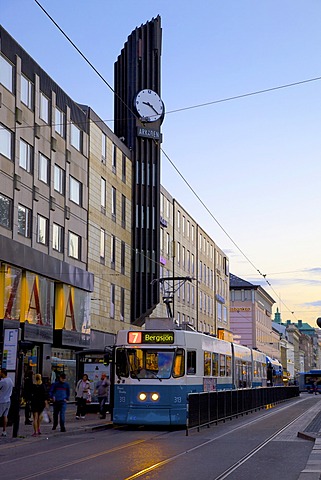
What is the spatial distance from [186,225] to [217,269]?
17339mm

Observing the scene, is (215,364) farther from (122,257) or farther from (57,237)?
(122,257)

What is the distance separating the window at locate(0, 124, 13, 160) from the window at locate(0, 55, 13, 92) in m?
1.90

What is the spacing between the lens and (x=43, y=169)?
4134 centimetres

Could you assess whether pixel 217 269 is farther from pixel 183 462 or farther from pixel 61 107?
pixel 183 462

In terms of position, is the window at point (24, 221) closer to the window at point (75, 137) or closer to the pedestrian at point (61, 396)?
the window at point (75, 137)

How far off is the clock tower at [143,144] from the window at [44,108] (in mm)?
14901

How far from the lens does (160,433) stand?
24922 millimetres

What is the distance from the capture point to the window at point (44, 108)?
134 ft

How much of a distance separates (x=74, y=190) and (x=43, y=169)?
4.98m

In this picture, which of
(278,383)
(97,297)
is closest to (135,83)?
(97,297)

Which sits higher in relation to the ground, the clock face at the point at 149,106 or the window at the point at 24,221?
the clock face at the point at 149,106

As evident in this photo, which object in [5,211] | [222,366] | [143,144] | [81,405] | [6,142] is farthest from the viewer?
[143,144]

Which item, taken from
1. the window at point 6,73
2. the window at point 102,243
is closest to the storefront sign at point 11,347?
the window at point 6,73

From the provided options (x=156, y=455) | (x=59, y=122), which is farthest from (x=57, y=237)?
(x=156, y=455)
